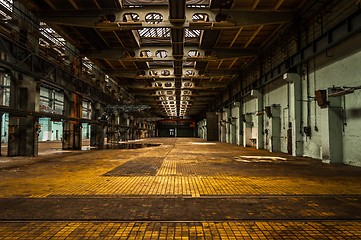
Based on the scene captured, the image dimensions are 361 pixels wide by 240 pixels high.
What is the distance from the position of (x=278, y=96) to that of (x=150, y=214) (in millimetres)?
12296

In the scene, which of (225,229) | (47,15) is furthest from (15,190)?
(47,15)

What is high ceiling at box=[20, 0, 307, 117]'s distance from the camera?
10516mm

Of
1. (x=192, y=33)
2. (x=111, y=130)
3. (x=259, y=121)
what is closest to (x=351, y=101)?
(x=259, y=121)

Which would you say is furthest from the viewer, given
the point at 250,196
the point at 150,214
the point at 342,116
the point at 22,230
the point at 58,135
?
the point at 58,135

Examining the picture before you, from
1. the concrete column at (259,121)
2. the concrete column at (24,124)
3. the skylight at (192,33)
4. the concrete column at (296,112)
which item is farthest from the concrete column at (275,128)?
the concrete column at (24,124)

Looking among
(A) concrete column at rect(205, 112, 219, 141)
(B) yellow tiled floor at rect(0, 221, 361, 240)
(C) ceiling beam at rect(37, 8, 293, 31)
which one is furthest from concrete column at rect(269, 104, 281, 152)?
(A) concrete column at rect(205, 112, 219, 141)

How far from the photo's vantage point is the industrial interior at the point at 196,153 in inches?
133

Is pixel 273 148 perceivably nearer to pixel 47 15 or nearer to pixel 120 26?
pixel 120 26

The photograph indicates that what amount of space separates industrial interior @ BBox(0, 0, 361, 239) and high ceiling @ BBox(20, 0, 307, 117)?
0.20 feet

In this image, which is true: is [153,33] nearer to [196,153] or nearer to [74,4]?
[74,4]

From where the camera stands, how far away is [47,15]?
11.0 m

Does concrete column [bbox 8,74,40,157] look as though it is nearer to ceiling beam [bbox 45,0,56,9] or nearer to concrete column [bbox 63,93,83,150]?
ceiling beam [bbox 45,0,56,9]

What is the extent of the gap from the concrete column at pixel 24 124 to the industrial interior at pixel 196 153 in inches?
1.7

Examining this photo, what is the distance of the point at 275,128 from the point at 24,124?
40.7ft
